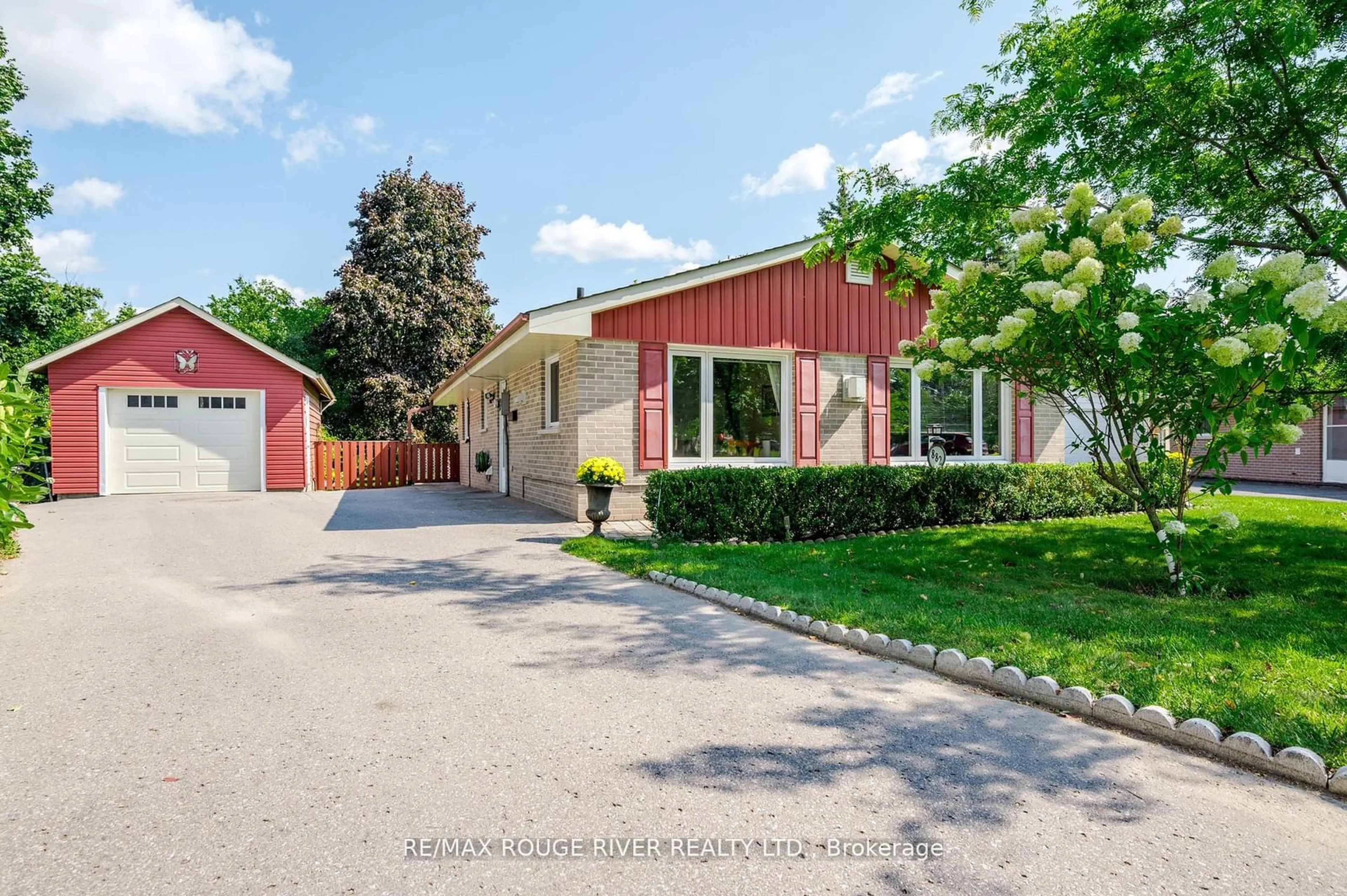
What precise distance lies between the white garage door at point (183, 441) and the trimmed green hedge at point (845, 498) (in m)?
12.1

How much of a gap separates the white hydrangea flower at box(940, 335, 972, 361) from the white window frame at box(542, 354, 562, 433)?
261 inches

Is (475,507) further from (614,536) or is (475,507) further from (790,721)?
(790,721)

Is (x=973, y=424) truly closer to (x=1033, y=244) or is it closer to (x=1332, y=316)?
(x=1033, y=244)

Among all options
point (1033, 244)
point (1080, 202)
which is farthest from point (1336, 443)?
point (1033, 244)

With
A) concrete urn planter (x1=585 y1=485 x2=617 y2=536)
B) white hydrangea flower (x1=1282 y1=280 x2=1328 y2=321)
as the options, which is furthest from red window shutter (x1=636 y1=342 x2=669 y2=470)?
white hydrangea flower (x1=1282 y1=280 x2=1328 y2=321)

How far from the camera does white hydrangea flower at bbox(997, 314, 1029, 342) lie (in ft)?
17.1

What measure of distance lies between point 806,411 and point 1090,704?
7.99m

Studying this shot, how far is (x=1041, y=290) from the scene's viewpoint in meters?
5.00

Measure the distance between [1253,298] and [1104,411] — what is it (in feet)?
4.92

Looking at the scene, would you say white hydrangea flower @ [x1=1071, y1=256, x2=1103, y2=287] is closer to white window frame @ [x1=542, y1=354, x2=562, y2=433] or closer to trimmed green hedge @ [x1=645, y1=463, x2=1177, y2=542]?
trimmed green hedge @ [x1=645, y1=463, x2=1177, y2=542]

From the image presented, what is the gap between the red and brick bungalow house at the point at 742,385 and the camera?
32.8 feet

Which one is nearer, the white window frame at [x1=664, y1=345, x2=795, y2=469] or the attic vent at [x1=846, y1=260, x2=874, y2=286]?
the white window frame at [x1=664, y1=345, x2=795, y2=469]

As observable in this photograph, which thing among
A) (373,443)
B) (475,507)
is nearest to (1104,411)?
(475,507)

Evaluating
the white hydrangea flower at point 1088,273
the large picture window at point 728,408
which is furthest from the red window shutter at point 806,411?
the white hydrangea flower at point 1088,273
